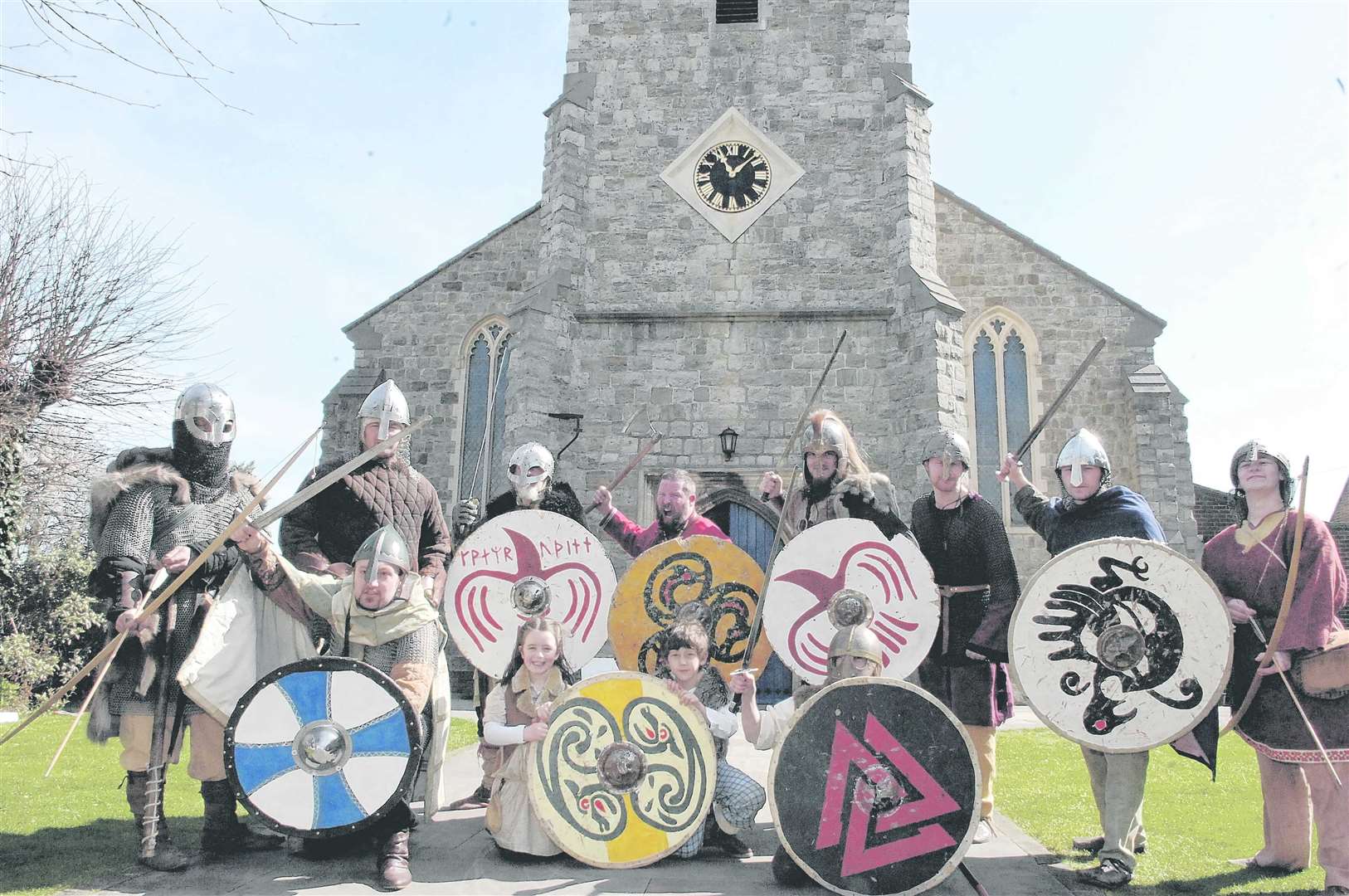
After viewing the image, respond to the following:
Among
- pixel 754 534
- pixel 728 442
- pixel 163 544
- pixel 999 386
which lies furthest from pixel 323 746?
pixel 999 386

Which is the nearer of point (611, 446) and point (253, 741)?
point (253, 741)

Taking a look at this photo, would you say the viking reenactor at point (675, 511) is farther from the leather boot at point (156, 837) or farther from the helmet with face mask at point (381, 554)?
the leather boot at point (156, 837)

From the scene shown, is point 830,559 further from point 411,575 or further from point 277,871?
point 277,871

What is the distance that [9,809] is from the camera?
4.58 meters

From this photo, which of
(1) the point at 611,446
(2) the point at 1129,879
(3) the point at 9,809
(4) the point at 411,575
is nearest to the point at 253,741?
(4) the point at 411,575

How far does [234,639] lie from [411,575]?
2.37ft

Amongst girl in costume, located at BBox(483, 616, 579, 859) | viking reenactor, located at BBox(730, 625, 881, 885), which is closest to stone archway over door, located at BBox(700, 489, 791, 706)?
girl in costume, located at BBox(483, 616, 579, 859)

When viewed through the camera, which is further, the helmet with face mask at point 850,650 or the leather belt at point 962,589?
the leather belt at point 962,589

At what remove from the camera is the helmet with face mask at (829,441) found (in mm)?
4555

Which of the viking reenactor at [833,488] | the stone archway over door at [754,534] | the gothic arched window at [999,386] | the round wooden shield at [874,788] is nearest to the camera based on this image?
the round wooden shield at [874,788]

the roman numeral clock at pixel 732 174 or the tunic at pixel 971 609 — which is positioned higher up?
the roman numeral clock at pixel 732 174

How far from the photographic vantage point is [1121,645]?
3.46 metres

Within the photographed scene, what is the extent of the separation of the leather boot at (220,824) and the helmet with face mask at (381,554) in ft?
3.50

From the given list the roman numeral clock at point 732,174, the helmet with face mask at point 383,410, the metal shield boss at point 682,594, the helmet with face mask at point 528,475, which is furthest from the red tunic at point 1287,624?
the roman numeral clock at point 732,174
